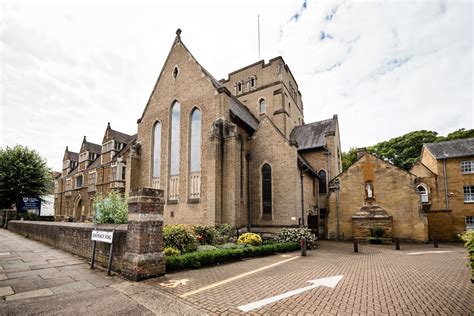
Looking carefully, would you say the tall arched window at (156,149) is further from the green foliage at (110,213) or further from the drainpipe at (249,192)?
the green foliage at (110,213)

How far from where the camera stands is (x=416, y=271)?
9734mm

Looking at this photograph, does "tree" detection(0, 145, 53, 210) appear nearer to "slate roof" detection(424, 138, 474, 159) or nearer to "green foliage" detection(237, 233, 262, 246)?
"green foliage" detection(237, 233, 262, 246)

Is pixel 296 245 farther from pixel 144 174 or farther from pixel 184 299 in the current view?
pixel 144 174

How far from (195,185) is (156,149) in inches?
246

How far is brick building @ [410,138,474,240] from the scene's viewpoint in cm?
2495

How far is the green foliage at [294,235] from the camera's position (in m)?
16.7

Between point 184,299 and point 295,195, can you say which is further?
point 295,195

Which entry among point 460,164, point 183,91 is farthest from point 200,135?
point 460,164

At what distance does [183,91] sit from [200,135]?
454 centimetres

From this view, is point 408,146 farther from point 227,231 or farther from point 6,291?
point 6,291

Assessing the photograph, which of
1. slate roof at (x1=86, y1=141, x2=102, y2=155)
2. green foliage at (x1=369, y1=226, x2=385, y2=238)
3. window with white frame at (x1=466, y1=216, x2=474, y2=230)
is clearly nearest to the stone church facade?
green foliage at (x1=369, y1=226, x2=385, y2=238)

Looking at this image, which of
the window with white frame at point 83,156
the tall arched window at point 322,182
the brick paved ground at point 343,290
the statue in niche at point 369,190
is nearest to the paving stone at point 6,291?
the brick paved ground at point 343,290

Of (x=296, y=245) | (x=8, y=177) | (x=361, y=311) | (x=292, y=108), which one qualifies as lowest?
(x=296, y=245)

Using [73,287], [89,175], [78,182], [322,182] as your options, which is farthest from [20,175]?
[322,182]
